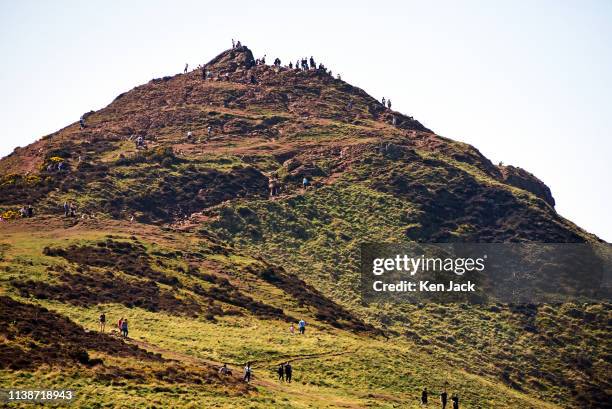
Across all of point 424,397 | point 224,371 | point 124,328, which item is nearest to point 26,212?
point 124,328

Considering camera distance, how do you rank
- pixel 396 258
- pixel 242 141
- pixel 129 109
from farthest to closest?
pixel 129 109
pixel 242 141
pixel 396 258

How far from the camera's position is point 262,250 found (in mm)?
94625

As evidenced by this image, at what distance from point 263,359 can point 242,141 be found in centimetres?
7024

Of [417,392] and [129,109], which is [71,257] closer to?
[417,392]

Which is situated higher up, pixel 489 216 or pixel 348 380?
pixel 489 216

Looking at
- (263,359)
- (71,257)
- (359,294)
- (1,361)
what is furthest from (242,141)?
(1,361)

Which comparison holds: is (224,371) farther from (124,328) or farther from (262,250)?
(262,250)

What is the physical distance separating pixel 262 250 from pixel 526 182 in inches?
2201

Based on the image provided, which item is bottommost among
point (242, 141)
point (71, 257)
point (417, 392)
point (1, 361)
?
point (417, 392)

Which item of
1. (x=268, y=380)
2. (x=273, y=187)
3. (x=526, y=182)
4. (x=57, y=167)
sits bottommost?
(x=268, y=380)

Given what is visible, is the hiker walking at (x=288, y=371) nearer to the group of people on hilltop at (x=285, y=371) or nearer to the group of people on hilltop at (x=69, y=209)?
the group of people on hilltop at (x=285, y=371)

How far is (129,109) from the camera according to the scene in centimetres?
13888

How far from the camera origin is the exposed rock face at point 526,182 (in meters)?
127

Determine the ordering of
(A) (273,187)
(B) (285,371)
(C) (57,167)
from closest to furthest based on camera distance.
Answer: (B) (285,371), (C) (57,167), (A) (273,187)
